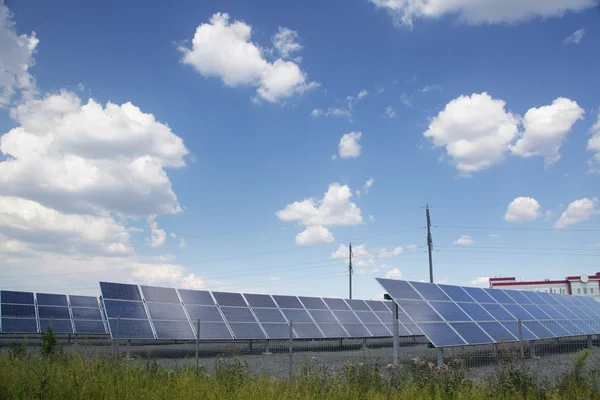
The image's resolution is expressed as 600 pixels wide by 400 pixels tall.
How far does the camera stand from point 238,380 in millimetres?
10812

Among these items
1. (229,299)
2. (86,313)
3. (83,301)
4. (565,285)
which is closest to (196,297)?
(229,299)

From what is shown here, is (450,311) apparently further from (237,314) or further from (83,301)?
(83,301)

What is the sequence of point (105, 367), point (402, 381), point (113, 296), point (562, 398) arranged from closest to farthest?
point (562, 398), point (402, 381), point (105, 367), point (113, 296)

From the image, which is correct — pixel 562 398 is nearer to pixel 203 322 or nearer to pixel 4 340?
pixel 203 322

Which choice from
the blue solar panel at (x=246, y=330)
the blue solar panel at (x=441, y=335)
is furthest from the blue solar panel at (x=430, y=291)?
the blue solar panel at (x=246, y=330)

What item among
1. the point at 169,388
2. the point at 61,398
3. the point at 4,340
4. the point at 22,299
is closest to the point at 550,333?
the point at 169,388

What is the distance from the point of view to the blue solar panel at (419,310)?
1795cm

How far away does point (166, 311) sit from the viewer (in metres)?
23.5

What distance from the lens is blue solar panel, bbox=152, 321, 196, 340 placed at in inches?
837

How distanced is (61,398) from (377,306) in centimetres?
2901

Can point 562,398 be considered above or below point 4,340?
above

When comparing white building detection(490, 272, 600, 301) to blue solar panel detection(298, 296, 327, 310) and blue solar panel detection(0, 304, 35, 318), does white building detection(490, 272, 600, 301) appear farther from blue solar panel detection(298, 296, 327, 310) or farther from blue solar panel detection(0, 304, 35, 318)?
blue solar panel detection(0, 304, 35, 318)

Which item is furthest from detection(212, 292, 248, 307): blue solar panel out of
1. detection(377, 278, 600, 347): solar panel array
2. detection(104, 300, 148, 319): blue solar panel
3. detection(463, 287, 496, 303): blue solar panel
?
detection(463, 287, 496, 303): blue solar panel

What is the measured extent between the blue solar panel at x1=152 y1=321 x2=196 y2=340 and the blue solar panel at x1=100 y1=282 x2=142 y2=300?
2.43 meters
